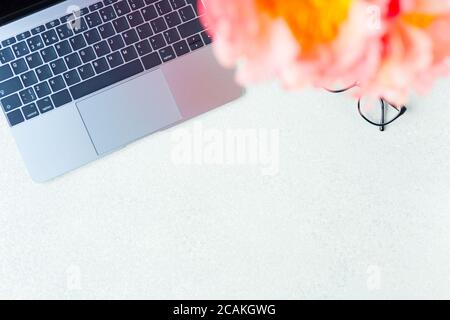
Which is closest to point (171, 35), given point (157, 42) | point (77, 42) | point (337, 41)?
point (157, 42)

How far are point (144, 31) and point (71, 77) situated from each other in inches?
4.3

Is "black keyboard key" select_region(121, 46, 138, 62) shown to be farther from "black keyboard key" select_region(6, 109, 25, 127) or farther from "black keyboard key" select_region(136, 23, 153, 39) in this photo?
"black keyboard key" select_region(6, 109, 25, 127)

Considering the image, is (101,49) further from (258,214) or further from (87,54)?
(258,214)

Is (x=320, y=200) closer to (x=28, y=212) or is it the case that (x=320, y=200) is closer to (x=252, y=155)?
(x=252, y=155)

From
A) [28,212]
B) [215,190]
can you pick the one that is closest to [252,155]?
[215,190]

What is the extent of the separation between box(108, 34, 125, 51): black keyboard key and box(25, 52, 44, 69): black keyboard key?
0.09 metres

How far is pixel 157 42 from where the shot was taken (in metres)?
0.74

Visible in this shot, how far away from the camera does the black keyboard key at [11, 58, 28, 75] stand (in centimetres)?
73

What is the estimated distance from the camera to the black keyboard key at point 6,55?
734 millimetres

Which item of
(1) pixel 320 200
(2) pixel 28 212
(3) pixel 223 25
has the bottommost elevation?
(1) pixel 320 200

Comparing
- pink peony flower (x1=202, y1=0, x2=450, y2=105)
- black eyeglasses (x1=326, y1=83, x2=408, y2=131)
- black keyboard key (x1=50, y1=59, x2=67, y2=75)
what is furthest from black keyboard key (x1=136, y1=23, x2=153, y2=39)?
pink peony flower (x1=202, y1=0, x2=450, y2=105)

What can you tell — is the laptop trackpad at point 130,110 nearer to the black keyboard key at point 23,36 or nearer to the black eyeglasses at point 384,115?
the black keyboard key at point 23,36

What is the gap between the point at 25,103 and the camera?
2.40ft

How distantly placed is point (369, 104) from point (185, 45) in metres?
0.25
